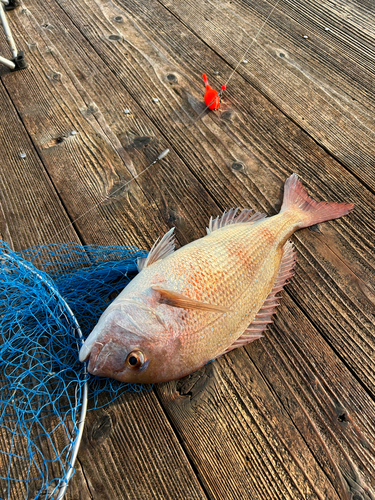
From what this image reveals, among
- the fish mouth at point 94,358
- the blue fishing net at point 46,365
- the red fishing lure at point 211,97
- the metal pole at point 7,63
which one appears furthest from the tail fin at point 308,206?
the metal pole at point 7,63

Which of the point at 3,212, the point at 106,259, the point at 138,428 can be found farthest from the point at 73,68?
the point at 138,428

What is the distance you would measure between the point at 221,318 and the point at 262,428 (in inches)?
22.5

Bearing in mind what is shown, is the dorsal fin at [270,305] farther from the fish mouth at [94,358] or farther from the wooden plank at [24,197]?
the wooden plank at [24,197]

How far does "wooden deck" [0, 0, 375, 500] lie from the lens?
5.67ft

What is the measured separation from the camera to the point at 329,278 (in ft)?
7.45

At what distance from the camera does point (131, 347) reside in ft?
5.42

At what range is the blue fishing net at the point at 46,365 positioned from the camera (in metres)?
1.62

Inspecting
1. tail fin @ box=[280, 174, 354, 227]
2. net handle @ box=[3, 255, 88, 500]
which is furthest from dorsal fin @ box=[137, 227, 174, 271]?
tail fin @ box=[280, 174, 354, 227]

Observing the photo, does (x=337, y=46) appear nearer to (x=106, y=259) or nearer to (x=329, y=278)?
(x=329, y=278)

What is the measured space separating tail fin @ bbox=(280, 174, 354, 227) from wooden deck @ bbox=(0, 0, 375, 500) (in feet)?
0.32

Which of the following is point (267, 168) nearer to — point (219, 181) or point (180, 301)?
point (219, 181)

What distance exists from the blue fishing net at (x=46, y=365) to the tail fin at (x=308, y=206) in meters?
1.10

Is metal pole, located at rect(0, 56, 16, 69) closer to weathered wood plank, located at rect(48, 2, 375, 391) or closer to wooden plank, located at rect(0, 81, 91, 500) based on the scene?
wooden plank, located at rect(0, 81, 91, 500)

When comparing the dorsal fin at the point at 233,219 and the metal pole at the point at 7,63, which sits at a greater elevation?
the dorsal fin at the point at 233,219
